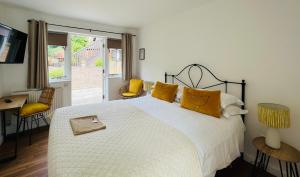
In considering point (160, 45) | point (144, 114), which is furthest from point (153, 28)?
point (144, 114)

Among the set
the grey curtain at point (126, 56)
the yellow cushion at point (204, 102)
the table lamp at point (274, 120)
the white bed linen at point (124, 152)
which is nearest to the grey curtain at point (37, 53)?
the grey curtain at point (126, 56)

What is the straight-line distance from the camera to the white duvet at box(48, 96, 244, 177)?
115 cm

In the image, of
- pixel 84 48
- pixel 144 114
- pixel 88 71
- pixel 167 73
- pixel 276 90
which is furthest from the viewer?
pixel 88 71

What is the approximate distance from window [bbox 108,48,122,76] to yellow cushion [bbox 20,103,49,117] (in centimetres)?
194

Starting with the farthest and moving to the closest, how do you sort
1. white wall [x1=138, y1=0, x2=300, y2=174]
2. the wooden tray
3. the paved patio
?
the paved patio < white wall [x1=138, y1=0, x2=300, y2=174] < the wooden tray

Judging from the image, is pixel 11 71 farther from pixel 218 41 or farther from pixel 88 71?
pixel 218 41

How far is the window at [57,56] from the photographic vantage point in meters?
3.62

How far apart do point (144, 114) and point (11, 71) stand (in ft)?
9.14

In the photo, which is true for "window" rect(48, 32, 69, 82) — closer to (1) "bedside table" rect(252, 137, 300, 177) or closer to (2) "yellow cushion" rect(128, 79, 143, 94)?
(2) "yellow cushion" rect(128, 79, 143, 94)

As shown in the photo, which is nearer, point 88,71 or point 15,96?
point 15,96

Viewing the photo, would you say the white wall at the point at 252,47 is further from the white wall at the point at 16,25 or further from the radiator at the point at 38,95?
the white wall at the point at 16,25

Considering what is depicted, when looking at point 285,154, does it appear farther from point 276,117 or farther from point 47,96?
point 47,96

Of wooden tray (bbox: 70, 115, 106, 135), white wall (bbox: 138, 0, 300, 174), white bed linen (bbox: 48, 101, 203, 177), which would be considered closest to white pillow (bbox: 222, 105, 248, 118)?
white wall (bbox: 138, 0, 300, 174)

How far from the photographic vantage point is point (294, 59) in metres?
1.85
